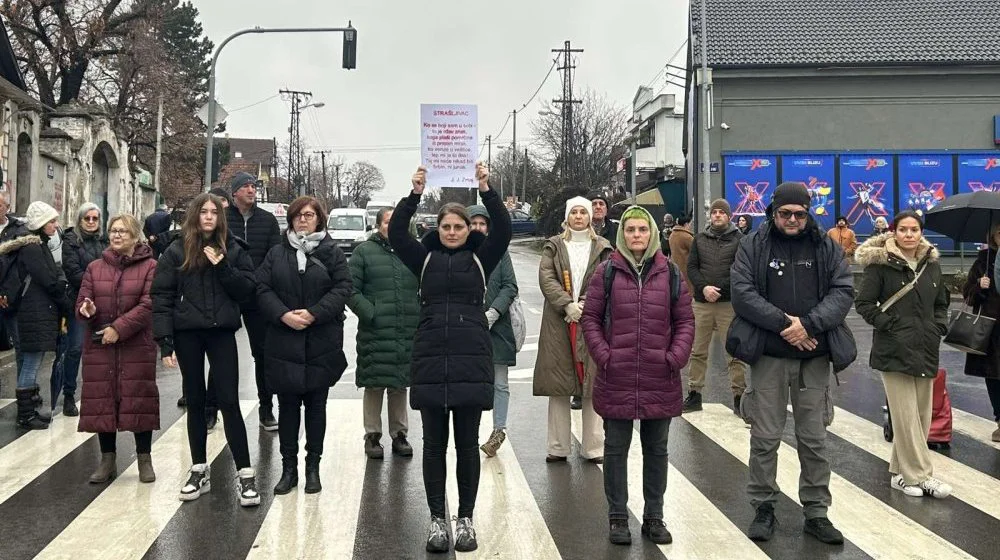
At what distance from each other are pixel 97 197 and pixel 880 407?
81.5 feet

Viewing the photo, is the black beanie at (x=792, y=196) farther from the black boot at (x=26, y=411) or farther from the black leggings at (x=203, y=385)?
the black boot at (x=26, y=411)

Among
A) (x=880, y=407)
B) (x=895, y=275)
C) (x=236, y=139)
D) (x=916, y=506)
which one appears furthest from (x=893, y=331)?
(x=236, y=139)

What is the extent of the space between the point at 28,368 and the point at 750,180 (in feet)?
80.1

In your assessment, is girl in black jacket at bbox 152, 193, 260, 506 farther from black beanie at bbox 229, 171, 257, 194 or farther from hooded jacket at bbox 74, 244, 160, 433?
black beanie at bbox 229, 171, 257, 194

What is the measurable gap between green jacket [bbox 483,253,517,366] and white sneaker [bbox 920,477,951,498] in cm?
308

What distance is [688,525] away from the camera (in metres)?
5.36

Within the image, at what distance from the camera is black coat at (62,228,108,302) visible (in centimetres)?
799

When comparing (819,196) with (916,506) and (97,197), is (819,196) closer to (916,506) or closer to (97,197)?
(97,197)

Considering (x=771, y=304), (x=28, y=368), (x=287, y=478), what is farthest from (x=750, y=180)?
(x=287, y=478)

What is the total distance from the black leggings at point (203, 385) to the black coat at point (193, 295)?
0.09 meters

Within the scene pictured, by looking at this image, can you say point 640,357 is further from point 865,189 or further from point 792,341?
point 865,189

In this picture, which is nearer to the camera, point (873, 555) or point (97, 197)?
point (873, 555)

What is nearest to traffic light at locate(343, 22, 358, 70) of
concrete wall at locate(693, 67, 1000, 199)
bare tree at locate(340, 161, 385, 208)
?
concrete wall at locate(693, 67, 1000, 199)

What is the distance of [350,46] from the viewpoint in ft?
73.5
